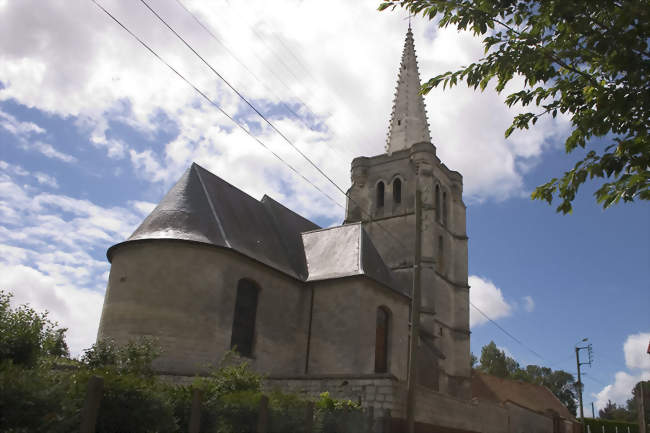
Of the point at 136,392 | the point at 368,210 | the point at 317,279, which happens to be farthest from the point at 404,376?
the point at 136,392

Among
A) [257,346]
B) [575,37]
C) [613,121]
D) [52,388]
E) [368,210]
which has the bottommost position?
[52,388]

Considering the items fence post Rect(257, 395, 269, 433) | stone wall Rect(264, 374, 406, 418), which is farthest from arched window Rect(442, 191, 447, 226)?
fence post Rect(257, 395, 269, 433)

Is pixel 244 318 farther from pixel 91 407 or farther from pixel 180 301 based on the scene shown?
pixel 91 407

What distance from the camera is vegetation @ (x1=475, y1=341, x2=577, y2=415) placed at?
62406 millimetres

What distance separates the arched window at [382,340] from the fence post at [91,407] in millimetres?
15640

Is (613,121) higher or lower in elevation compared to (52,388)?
higher

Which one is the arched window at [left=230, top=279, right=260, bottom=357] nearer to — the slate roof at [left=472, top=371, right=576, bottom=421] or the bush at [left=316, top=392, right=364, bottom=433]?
the bush at [left=316, top=392, right=364, bottom=433]

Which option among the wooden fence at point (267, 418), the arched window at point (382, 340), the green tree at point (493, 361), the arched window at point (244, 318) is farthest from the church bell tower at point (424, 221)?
the green tree at point (493, 361)

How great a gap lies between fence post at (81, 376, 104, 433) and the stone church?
8.74 meters

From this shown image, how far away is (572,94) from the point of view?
834 centimetres

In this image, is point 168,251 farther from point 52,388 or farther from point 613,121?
point 613,121

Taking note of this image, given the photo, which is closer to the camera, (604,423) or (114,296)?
(114,296)

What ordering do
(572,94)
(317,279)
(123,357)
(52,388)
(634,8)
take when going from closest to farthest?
(634,8), (52,388), (572,94), (123,357), (317,279)

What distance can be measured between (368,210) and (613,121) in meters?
27.3
